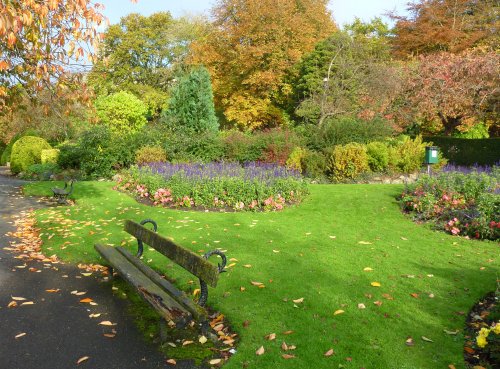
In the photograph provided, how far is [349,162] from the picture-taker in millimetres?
14648

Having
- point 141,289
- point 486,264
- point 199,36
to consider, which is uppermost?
point 199,36

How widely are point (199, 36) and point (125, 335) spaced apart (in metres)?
37.6

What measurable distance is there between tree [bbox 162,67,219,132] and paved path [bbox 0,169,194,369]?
1651 centimetres

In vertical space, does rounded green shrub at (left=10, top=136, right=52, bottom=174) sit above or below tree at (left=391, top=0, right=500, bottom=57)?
below

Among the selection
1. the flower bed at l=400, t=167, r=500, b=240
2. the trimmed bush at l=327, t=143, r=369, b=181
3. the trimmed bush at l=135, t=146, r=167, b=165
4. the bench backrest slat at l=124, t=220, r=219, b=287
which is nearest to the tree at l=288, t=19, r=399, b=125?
the trimmed bush at l=327, t=143, r=369, b=181

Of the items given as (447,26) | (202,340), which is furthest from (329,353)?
(447,26)

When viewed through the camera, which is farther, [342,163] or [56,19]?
[342,163]

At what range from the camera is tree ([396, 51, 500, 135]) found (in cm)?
1691

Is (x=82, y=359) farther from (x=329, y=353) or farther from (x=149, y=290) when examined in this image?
(x=329, y=353)

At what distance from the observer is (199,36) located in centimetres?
3812

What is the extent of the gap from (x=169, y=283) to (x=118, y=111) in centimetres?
2234

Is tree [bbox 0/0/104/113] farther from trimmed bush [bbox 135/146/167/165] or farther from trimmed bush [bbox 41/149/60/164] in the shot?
trimmed bush [bbox 41/149/60/164]

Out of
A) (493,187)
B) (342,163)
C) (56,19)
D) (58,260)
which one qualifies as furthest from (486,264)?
(342,163)

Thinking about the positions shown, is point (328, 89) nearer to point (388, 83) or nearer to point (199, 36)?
point (388, 83)
